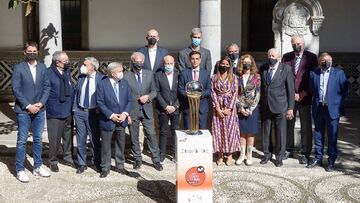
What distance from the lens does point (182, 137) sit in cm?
620

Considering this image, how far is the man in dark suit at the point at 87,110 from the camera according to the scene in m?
7.58

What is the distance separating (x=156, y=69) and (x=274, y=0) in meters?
5.81

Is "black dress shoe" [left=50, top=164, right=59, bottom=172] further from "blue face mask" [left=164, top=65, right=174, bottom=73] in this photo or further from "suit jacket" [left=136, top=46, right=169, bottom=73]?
"blue face mask" [left=164, top=65, right=174, bottom=73]

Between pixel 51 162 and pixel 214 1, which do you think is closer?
pixel 51 162

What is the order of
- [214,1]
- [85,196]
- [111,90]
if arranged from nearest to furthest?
1. [85,196]
2. [111,90]
3. [214,1]

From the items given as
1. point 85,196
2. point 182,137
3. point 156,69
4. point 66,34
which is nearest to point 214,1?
point 156,69

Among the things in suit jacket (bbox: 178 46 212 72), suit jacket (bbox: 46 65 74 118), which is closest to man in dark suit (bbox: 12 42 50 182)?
suit jacket (bbox: 46 65 74 118)

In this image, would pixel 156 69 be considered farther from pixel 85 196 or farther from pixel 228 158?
pixel 85 196

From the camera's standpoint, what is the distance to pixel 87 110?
7.68 metres

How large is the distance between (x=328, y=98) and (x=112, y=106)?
3163 mm

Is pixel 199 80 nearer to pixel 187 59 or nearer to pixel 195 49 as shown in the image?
pixel 187 59

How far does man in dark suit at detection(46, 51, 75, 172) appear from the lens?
757 cm

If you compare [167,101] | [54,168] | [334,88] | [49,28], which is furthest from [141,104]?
[334,88]

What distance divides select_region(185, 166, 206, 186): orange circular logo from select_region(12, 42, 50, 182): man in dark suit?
2451 mm
